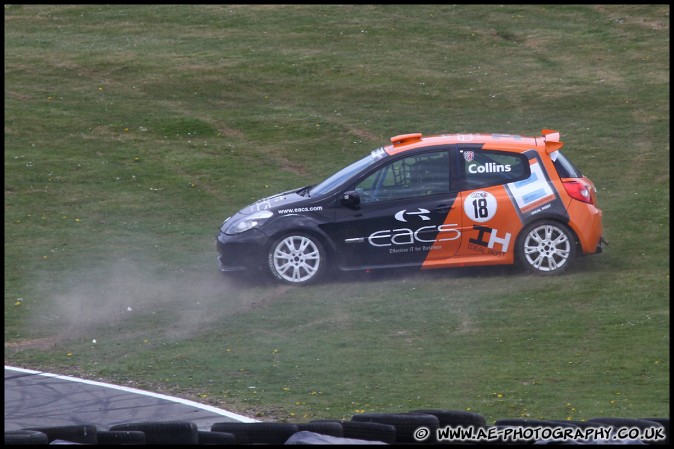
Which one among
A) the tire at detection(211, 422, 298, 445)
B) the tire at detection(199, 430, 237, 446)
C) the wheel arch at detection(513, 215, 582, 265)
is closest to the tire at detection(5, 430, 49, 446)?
the tire at detection(199, 430, 237, 446)

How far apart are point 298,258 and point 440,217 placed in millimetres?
1853

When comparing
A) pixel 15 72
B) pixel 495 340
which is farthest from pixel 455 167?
pixel 15 72

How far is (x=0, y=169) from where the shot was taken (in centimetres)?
1842

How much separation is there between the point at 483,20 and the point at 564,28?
2381 millimetres

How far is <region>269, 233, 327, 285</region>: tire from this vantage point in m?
13.0

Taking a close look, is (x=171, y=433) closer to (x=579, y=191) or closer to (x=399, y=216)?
(x=399, y=216)

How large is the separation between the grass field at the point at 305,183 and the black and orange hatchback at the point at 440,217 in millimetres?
345

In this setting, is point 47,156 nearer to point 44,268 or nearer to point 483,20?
point 44,268

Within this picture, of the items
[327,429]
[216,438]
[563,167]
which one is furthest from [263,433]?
[563,167]

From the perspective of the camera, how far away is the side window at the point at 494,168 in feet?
42.3

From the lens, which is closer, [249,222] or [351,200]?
[351,200]

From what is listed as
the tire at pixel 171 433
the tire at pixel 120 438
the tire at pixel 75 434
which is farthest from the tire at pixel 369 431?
the tire at pixel 75 434

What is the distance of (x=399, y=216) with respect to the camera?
12.8 meters

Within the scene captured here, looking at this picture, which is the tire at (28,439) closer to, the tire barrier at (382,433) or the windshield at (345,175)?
the tire barrier at (382,433)
